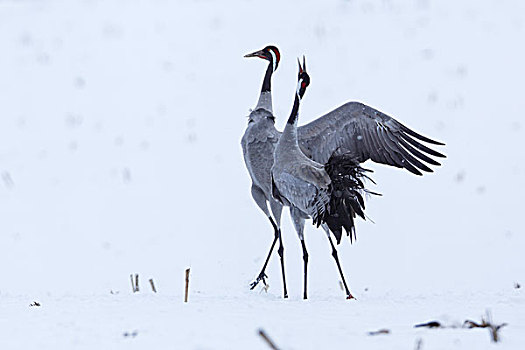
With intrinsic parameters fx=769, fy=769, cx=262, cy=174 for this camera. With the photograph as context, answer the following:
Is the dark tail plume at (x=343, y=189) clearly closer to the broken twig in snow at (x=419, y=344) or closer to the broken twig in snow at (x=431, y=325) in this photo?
the broken twig in snow at (x=431, y=325)

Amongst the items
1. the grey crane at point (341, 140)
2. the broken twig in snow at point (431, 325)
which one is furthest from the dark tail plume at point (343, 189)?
the broken twig in snow at point (431, 325)

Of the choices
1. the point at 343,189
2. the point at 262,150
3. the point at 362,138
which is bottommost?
the point at 343,189

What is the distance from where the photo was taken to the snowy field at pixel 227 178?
380 centimetres

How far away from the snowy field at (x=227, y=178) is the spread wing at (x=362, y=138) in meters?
1.17

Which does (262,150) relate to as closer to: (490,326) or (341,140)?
(341,140)

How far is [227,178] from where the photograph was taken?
10.6 meters

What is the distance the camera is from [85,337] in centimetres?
327

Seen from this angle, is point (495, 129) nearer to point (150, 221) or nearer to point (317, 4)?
point (150, 221)

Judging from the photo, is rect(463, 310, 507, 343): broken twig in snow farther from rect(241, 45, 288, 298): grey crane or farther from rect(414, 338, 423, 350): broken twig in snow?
rect(241, 45, 288, 298): grey crane

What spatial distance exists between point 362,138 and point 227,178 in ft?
14.7

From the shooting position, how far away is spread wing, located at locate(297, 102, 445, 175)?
6.26 m

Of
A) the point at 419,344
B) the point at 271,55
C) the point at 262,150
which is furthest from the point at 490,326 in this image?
the point at 271,55

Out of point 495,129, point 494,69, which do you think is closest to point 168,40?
point 494,69

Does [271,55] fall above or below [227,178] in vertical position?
above
